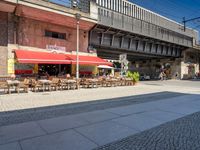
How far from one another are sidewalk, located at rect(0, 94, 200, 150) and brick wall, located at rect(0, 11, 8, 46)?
488 inches

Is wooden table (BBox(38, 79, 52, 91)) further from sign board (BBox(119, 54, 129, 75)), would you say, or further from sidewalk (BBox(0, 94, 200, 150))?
sign board (BBox(119, 54, 129, 75))

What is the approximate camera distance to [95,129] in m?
5.40

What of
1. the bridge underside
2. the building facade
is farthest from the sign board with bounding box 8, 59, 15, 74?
the bridge underside

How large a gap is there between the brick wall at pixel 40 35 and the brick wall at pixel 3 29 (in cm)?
115

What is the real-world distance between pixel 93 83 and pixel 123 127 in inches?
477

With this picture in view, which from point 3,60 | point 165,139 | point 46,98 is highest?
point 3,60

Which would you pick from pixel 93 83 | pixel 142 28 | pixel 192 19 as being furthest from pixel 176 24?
pixel 93 83

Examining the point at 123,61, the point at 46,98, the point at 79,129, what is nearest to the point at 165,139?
the point at 79,129

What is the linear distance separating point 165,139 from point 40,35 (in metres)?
16.5

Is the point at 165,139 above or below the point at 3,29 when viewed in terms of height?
below

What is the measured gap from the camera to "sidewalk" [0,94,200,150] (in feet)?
14.1

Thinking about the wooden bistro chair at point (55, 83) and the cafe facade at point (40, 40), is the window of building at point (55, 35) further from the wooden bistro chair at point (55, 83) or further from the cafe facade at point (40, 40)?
the wooden bistro chair at point (55, 83)

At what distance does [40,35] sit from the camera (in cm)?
1811

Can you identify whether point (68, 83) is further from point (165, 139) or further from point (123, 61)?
point (165, 139)
